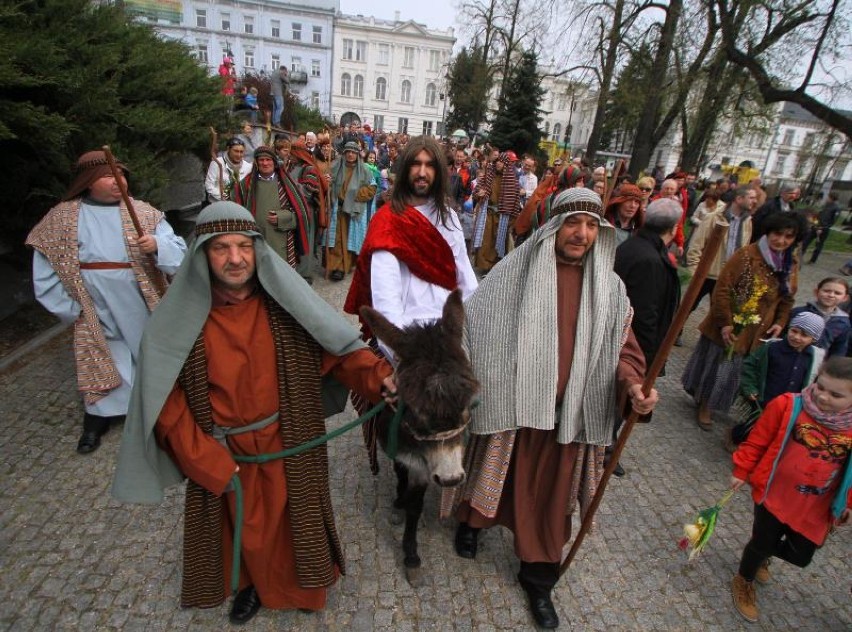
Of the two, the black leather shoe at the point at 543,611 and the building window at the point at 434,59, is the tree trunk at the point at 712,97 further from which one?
the building window at the point at 434,59

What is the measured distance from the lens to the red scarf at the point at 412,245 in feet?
9.10

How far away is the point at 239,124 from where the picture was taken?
404 inches

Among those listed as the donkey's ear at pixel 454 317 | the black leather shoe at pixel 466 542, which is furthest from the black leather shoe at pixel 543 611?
the donkey's ear at pixel 454 317

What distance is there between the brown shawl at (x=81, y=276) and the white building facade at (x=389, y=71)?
58762 millimetres

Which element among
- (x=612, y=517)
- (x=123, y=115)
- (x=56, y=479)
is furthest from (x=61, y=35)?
(x=612, y=517)

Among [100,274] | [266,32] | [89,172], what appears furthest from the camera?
[266,32]

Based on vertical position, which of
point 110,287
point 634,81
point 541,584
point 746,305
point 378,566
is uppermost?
point 634,81

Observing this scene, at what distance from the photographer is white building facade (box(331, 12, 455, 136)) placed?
58.3 meters

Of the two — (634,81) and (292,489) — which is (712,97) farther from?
(292,489)

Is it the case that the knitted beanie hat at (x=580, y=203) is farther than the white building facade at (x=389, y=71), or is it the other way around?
the white building facade at (x=389, y=71)

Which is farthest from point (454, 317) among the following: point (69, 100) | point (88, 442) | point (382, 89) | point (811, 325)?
point (382, 89)

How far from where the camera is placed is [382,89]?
6050cm

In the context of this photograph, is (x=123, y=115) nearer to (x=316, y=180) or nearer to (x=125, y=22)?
(x=125, y=22)

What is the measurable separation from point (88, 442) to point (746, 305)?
5.99 metres
